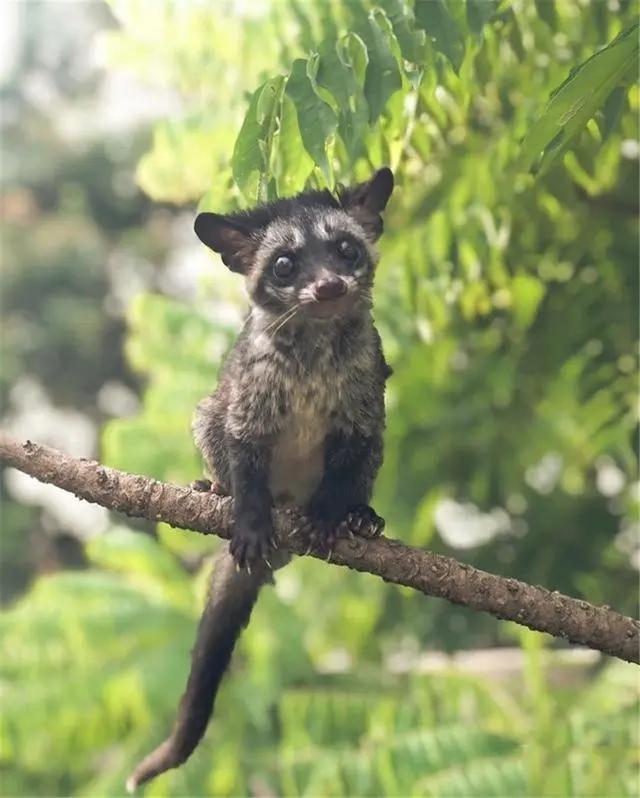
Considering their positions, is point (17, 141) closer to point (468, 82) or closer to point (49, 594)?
point (49, 594)

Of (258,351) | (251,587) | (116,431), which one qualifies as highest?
(116,431)

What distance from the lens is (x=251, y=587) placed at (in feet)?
8.36

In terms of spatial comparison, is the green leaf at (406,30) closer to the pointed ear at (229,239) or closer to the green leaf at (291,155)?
the green leaf at (291,155)

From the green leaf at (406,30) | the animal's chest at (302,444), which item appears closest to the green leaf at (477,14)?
the green leaf at (406,30)

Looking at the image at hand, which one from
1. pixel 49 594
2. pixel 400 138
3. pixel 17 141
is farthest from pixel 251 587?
pixel 17 141

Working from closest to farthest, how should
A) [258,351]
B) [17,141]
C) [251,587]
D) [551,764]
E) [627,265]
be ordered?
[258,351] → [251,587] → [627,265] → [551,764] → [17,141]

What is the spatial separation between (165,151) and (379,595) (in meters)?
2.42

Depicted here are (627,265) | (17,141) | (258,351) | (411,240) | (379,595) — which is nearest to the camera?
(258,351)

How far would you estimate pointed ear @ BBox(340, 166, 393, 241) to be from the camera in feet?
6.46

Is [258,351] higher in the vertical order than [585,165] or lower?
lower

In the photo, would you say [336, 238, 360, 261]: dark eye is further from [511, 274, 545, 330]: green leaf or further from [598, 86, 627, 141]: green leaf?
[511, 274, 545, 330]: green leaf

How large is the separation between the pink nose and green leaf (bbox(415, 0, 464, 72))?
0.52 meters

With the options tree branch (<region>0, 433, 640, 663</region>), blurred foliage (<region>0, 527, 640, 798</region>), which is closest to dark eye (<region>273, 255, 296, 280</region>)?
tree branch (<region>0, 433, 640, 663</region>)

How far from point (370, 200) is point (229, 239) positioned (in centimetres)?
29
